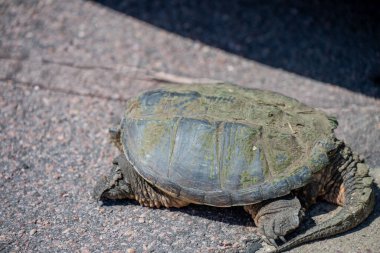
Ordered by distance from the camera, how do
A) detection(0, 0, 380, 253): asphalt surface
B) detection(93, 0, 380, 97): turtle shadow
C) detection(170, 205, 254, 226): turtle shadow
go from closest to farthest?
detection(0, 0, 380, 253): asphalt surface
detection(170, 205, 254, 226): turtle shadow
detection(93, 0, 380, 97): turtle shadow

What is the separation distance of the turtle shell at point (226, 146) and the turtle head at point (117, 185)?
150mm

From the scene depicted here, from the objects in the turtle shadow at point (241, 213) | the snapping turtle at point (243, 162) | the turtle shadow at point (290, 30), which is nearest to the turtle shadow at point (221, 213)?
the turtle shadow at point (241, 213)

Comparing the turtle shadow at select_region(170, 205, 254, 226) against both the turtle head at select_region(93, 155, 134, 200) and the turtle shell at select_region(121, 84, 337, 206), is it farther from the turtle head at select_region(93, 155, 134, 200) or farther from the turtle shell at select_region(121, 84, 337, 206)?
the turtle head at select_region(93, 155, 134, 200)

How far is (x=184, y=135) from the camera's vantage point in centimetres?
357

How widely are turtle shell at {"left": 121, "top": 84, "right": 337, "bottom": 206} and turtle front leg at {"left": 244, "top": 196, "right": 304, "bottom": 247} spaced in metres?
0.09

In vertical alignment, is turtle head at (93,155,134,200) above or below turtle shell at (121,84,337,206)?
below

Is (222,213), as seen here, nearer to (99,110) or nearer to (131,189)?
(131,189)

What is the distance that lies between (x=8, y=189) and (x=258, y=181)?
75.3 inches

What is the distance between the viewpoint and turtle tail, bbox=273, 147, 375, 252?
339 cm

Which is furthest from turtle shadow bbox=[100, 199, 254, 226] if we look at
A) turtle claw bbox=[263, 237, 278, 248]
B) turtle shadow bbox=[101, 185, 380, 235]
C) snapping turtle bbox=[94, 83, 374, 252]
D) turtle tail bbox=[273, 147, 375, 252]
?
turtle tail bbox=[273, 147, 375, 252]

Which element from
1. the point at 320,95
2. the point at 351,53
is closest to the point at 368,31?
the point at 351,53

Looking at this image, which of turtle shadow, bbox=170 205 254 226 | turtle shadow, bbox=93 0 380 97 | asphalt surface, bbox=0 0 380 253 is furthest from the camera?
turtle shadow, bbox=93 0 380 97

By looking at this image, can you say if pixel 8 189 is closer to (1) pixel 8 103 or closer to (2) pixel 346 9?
(1) pixel 8 103

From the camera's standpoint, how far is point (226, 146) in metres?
3.50
